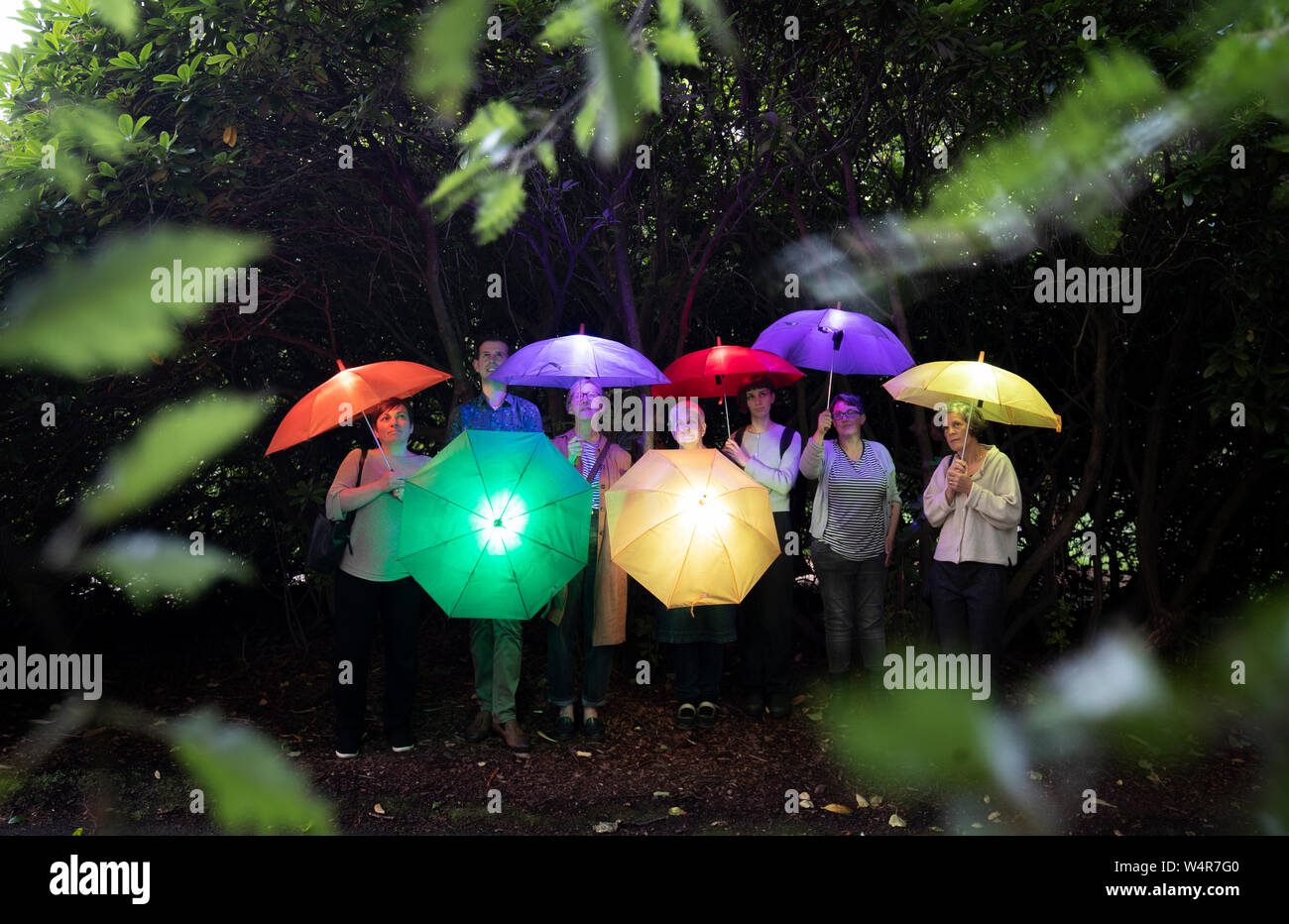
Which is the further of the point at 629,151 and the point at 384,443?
the point at 629,151

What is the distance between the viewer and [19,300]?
4543mm

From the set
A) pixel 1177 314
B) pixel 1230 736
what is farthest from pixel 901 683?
pixel 1177 314

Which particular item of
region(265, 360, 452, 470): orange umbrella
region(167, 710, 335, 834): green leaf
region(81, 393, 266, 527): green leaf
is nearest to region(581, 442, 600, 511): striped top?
region(265, 360, 452, 470): orange umbrella

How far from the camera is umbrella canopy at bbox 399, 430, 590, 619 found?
4152 mm

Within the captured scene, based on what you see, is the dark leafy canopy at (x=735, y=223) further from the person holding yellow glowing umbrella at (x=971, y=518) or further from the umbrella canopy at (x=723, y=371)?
the person holding yellow glowing umbrella at (x=971, y=518)

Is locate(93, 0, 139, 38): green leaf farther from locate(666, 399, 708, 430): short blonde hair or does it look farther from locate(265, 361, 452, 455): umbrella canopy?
locate(666, 399, 708, 430): short blonde hair

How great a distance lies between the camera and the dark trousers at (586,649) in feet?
16.4

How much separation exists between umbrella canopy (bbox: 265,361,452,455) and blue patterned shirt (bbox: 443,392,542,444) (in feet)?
2.52

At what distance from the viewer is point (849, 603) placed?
17.5 ft

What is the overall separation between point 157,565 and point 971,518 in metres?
5.86

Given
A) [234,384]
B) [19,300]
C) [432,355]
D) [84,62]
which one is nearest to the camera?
[19,300]

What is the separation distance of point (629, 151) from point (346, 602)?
11.3ft

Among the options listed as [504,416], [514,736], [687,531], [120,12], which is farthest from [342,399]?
[120,12]

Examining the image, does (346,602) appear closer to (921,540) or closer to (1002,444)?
(921,540)
